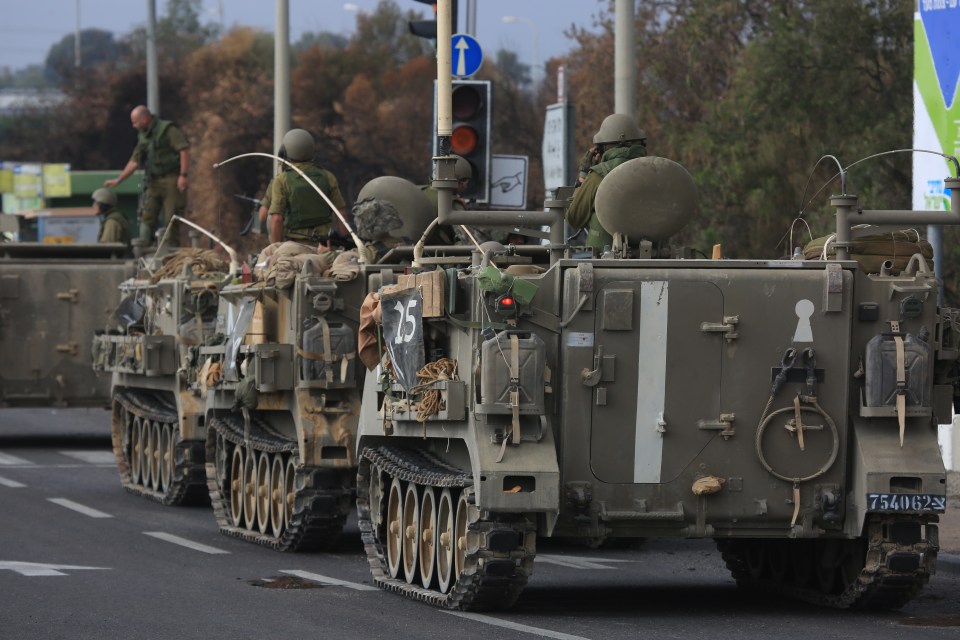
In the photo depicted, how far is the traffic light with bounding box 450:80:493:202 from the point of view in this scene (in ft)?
60.0

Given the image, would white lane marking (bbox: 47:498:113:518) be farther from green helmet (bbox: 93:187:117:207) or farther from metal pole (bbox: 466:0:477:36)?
green helmet (bbox: 93:187:117:207)

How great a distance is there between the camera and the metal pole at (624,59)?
18359 millimetres

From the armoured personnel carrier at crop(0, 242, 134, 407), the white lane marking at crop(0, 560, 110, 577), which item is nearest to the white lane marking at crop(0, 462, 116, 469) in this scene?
the armoured personnel carrier at crop(0, 242, 134, 407)

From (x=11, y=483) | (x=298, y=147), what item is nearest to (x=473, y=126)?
(x=298, y=147)

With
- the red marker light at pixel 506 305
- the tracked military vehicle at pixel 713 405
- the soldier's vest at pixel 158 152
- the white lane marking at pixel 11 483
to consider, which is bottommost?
the white lane marking at pixel 11 483

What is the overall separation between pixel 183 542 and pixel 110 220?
1188 cm

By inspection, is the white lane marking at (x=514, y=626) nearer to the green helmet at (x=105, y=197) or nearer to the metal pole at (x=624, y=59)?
the metal pole at (x=624, y=59)

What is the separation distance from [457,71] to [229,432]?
14.7 feet

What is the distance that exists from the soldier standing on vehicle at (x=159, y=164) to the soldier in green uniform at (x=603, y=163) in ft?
35.1

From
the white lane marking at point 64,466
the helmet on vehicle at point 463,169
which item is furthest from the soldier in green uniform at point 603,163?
the white lane marking at point 64,466

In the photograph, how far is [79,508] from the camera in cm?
1862

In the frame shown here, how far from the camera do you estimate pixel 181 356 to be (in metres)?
19.5

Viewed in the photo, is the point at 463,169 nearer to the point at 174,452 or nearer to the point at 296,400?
the point at 296,400

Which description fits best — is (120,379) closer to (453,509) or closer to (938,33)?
(938,33)
